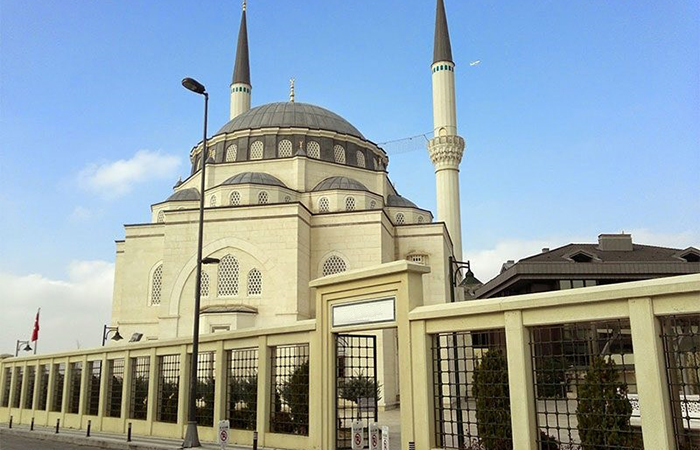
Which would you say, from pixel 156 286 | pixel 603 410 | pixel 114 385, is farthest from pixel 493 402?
pixel 156 286

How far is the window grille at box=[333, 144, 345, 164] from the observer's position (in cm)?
3491

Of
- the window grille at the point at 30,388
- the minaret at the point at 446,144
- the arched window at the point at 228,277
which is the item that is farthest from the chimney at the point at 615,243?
the window grille at the point at 30,388

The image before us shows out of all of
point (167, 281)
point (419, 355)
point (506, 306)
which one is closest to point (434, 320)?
point (419, 355)

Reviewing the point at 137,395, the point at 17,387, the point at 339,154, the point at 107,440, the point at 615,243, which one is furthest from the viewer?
the point at 339,154

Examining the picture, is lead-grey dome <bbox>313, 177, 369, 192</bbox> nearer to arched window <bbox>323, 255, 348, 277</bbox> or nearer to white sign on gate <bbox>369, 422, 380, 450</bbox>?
arched window <bbox>323, 255, 348, 277</bbox>

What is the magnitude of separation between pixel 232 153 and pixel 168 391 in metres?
20.3

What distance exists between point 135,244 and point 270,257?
970cm

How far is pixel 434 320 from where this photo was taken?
32.0ft

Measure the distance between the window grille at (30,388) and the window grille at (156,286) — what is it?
783 centimetres

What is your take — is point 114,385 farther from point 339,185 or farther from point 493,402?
point 339,185

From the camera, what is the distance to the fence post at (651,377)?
7.14 m

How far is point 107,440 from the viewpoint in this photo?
1492 cm

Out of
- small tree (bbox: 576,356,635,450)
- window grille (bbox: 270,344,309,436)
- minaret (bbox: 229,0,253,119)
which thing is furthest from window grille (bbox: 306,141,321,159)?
small tree (bbox: 576,356,635,450)

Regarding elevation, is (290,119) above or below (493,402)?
above
